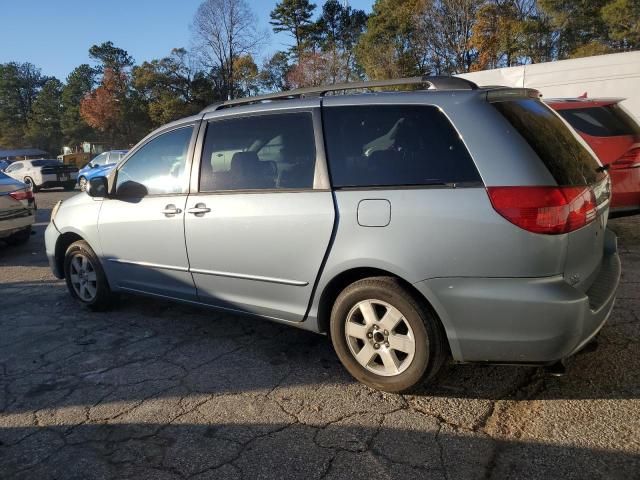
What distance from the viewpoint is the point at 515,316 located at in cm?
254

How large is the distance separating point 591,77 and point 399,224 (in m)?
10.5

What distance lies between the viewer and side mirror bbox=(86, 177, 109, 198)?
14.4 feet

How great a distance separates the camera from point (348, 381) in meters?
3.22

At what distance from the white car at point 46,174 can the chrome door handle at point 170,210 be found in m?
20.9

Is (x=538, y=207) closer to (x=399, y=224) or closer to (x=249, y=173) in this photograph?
(x=399, y=224)

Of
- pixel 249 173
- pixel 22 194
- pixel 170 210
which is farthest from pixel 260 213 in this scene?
pixel 22 194

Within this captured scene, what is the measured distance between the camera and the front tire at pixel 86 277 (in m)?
4.62

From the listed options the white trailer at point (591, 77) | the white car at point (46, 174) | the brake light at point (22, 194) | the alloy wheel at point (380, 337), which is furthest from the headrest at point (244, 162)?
the white car at point (46, 174)

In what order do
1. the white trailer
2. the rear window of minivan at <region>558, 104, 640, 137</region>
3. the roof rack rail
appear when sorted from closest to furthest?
the roof rack rail, the rear window of minivan at <region>558, 104, 640, 137</region>, the white trailer

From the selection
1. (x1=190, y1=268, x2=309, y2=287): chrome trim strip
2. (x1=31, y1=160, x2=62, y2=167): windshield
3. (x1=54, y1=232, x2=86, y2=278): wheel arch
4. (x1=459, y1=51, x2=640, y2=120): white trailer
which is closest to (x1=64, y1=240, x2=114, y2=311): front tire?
(x1=54, y1=232, x2=86, y2=278): wheel arch

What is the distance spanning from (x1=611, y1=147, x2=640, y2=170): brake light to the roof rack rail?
346 centimetres

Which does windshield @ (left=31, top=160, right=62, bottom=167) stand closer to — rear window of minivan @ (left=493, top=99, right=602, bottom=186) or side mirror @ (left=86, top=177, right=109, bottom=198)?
side mirror @ (left=86, top=177, right=109, bottom=198)

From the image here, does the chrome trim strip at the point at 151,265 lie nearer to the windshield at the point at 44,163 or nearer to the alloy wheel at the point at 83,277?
the alloy wheel at the point at 83,277

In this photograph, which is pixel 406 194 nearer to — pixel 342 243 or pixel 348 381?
pixel 342 243
